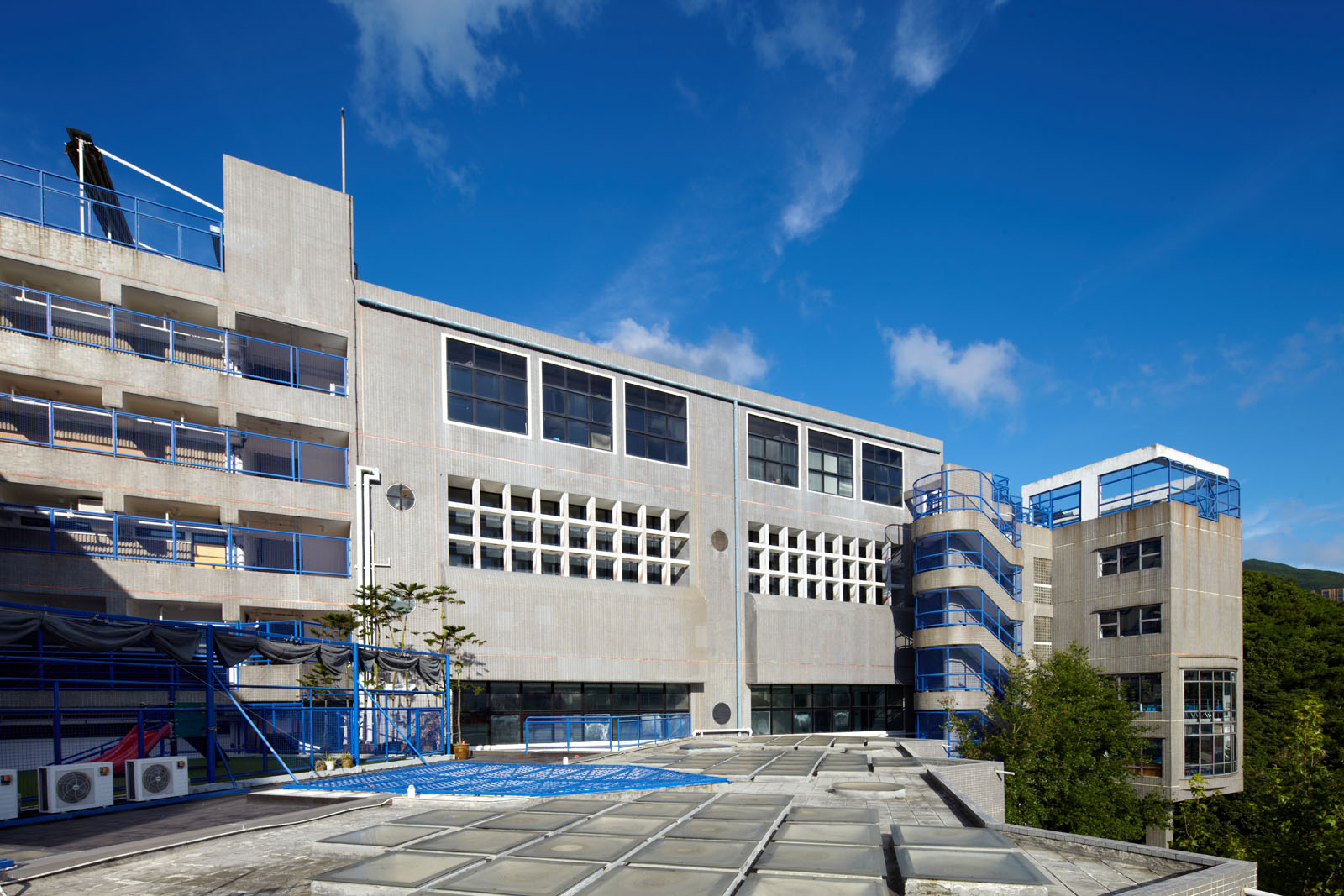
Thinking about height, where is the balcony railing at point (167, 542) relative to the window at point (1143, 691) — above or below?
above

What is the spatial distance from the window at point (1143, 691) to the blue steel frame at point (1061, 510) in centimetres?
908

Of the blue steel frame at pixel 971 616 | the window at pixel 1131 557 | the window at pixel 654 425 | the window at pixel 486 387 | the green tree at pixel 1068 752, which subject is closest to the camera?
the window at pixel 486 387

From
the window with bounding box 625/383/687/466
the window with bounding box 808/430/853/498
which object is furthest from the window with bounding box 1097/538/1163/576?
the window with bounding box 625/383/687/466

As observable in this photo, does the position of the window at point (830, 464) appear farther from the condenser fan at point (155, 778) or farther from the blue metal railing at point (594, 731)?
the condenser fan at point (155, 778)

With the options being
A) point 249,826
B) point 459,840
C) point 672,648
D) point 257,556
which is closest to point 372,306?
point 257,556

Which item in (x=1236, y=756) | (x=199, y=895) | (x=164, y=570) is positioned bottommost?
(x=1236, y=756)

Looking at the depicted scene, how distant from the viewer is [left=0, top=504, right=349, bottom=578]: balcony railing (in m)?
23.6

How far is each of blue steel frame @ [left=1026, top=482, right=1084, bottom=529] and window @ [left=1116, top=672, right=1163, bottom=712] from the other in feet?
29.8

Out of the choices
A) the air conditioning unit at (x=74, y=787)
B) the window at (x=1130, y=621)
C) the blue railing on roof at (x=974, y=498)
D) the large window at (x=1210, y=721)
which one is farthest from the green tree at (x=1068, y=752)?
the air conditioning unit at (x=74, y=787)

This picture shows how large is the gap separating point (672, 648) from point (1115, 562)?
2257 cm

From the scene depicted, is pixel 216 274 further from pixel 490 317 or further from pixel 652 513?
pixel 652 513

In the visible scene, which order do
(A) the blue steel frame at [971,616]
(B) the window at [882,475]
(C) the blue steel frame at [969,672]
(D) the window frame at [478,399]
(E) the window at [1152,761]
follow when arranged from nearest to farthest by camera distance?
(D) the window frame at [478,399] → (E) the window at [1152,761] → (C) the blue steel frame at [969,672] → (A) the blue steel frame at [971,616] → (B) the window at [882,475]

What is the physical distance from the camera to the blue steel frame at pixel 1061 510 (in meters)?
46.2

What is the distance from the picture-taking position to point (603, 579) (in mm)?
34188
